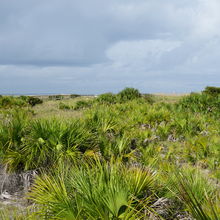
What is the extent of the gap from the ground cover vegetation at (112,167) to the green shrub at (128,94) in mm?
13463

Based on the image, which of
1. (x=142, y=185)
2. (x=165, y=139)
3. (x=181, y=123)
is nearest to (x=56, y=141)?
(x=142, y=185)

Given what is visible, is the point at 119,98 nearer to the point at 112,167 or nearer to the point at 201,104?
the point at 201,104

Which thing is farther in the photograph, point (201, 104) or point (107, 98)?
point (107, 98)

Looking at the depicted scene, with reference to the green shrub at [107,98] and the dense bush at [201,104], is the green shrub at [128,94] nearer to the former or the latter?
the green shrub at [107,98]

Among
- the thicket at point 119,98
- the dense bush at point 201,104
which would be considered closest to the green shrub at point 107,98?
the thicket at point 119,98

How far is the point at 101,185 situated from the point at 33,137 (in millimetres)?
3609

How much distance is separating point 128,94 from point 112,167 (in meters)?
25.6

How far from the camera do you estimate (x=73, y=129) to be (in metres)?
7.00

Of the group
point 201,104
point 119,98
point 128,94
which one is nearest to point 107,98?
point 119,98

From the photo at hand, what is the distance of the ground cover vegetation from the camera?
3.40m

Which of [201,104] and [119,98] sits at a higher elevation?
[119,98]

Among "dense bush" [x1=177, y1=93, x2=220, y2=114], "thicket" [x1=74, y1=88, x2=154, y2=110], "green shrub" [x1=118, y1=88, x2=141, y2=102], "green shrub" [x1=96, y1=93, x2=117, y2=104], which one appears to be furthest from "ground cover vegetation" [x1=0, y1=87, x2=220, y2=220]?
"green shrub" [x1=118, y1=88, x2=141, y2=102]

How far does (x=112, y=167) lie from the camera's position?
12.9ft

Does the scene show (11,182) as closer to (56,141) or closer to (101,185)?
(56,141)
